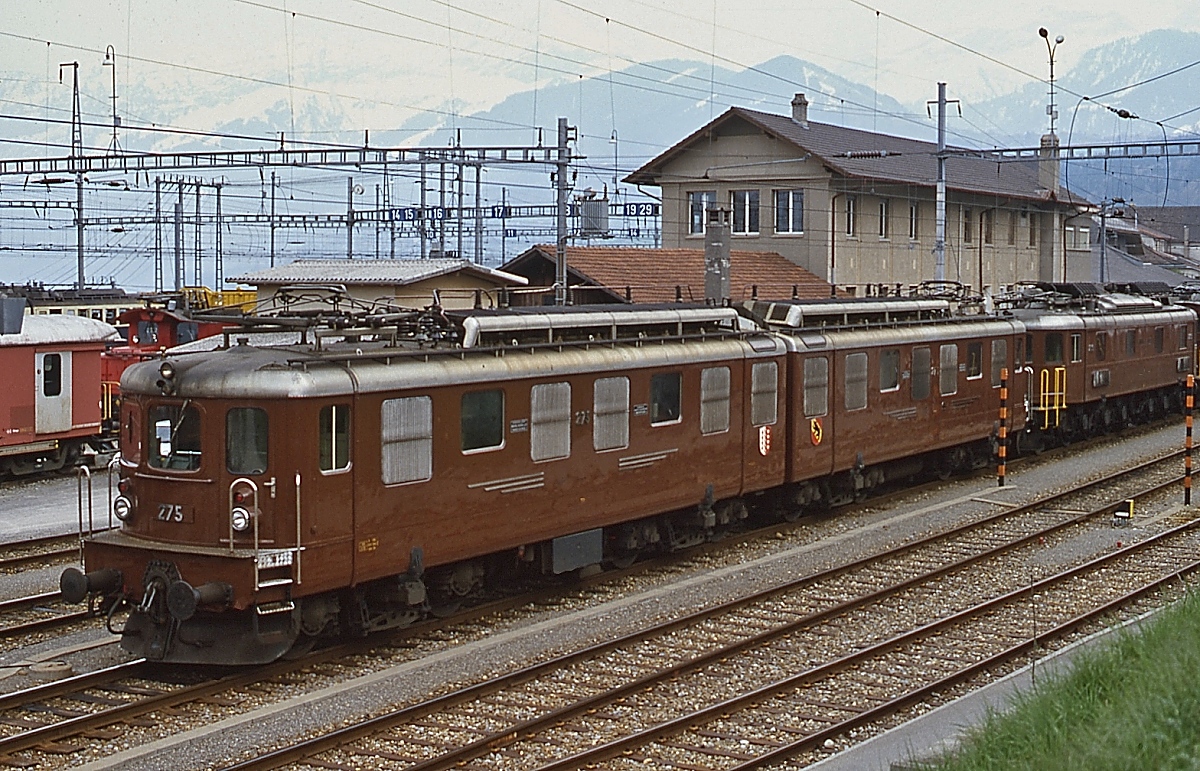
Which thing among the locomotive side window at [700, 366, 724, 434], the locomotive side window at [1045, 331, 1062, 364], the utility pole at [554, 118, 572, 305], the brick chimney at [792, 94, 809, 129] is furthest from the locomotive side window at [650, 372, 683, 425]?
the brick chimney at [792, 94, 809, 129]

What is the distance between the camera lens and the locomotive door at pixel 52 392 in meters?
25.6

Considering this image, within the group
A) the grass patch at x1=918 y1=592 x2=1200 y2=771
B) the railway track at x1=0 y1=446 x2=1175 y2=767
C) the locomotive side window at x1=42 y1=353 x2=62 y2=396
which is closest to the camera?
the grass patch at x1=918 y1=592 x2=1200 y2=771

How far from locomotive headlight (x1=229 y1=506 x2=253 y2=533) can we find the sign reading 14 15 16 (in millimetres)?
39156

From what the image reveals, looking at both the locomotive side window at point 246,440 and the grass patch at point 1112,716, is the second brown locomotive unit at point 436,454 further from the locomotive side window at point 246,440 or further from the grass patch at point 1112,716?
the grass patch at point 1112,716

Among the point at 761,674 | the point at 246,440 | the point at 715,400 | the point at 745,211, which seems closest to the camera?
the point at 246,440

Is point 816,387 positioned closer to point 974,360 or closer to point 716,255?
point 974,360

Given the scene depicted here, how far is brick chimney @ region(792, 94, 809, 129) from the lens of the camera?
158ft

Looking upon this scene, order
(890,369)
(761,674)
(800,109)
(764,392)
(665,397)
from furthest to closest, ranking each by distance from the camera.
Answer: (800,109)
(890,369)
(764,392)
(665,397)
(761,674)

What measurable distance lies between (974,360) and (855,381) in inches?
188

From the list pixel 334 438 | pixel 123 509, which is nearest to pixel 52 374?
pixel 123 509

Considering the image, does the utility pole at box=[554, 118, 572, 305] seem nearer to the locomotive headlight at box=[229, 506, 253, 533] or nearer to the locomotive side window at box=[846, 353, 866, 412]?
the locomotive side window at box=[846, 353, 866, 412]

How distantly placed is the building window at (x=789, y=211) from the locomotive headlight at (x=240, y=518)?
34593 millimetres

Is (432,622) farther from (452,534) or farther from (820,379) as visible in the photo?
(820,379)

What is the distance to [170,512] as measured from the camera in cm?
1252
